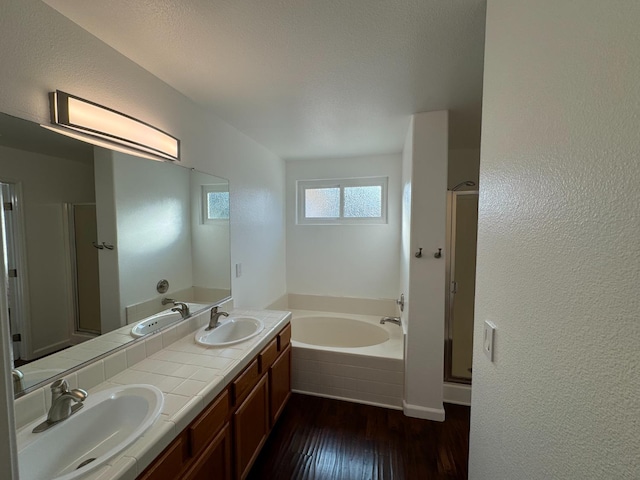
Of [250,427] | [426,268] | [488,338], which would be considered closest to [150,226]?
[250,427]

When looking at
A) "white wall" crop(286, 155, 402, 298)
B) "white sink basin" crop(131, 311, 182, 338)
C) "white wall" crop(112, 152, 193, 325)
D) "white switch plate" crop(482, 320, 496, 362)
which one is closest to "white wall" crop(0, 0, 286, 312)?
"white wall" crop(112, 152, 193, 325)

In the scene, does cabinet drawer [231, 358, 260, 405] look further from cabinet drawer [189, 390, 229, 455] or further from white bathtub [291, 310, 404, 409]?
white bathtub [291, 310, 404, 409]

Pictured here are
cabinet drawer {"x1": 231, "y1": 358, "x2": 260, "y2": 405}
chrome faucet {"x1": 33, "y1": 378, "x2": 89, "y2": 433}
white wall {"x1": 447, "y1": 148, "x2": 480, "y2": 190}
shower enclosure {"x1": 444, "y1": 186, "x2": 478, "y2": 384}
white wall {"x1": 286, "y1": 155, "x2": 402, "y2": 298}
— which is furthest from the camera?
white wall {"x1": 286, "y1": 155, "x2": 402, "y2": 298}

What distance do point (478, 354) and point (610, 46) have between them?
0.99 m

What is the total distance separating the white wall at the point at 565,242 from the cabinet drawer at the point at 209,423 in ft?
3.64

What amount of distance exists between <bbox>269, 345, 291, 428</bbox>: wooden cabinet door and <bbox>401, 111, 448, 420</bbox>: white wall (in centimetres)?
100

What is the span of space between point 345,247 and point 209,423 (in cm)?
251

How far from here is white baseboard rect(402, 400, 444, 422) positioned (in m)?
2.13

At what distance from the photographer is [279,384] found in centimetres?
204

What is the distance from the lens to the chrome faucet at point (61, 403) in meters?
0.94

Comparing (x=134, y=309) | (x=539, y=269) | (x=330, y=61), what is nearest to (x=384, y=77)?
(x=330, y=61)

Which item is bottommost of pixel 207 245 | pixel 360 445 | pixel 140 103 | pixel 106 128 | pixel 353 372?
pixel 360 445

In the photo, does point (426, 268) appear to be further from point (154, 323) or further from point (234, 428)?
point (154, 323)

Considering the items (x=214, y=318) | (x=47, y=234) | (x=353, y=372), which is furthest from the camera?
(x=353, y=372)
